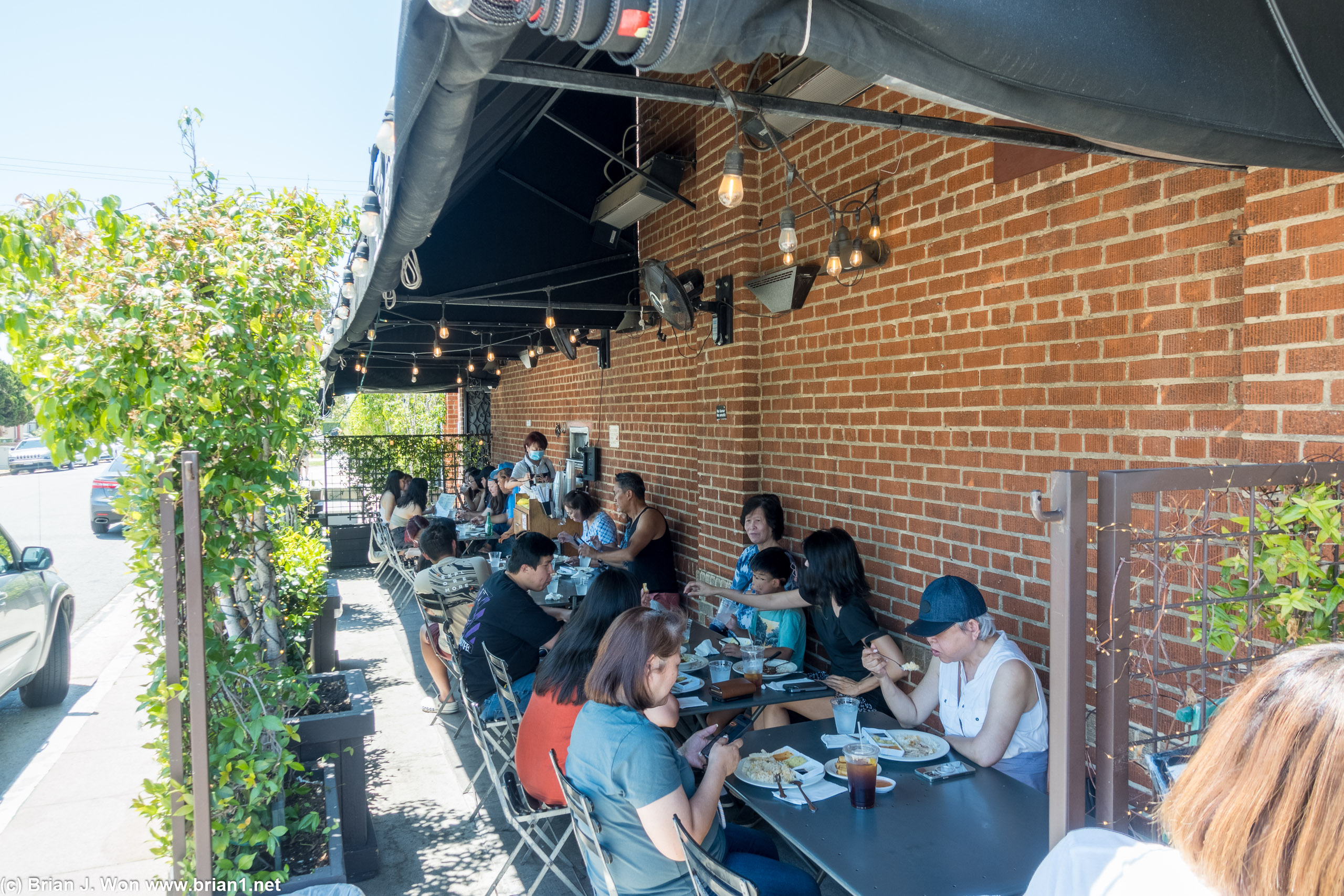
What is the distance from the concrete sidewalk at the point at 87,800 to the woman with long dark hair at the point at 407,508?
9.90 ft

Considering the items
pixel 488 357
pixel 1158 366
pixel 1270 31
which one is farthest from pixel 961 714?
pixel 488 357

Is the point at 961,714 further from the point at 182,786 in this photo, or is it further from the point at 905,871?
the point at 182,786

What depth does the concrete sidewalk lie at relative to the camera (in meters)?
3.67

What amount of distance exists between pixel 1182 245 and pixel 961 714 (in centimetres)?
185

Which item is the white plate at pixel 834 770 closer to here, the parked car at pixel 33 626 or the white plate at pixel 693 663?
the white plate at pixel 693 663

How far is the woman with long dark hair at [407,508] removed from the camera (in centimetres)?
884

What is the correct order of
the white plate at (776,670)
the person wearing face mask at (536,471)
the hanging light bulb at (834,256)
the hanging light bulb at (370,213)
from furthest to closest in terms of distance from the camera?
the person wearing face mask at (536,471)
the hanging light bulb at (834,256)
the white plate at (776,670)
the hanging light bulb at (370,213)

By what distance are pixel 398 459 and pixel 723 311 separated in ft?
35.4

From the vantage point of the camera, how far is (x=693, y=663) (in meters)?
3.88

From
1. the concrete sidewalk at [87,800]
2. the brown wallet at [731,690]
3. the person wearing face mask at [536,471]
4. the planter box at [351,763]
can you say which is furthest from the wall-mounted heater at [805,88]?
the person wearing face mask at [536,471]

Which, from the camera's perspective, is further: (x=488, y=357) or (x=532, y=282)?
(x=488, y=357)

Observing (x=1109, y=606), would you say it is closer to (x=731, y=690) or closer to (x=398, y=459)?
(x=731, y=690)

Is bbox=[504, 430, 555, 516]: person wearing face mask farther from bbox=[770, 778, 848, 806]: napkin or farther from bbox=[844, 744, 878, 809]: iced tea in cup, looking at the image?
bbox=[844, 744, 878, 809]: iced tea in cup

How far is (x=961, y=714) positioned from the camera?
296cm
